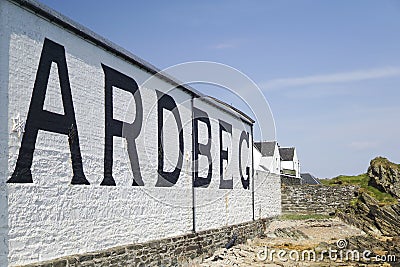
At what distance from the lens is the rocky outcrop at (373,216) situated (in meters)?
25.8

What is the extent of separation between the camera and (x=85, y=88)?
926 centimetres

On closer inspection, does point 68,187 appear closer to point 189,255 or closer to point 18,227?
point 18,227

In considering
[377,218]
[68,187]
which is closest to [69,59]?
[68,187]

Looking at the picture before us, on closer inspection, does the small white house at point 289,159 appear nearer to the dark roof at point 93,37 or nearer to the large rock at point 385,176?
the large rock at point 385,176

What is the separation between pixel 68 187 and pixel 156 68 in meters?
4.77

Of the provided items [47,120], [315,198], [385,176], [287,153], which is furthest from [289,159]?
[47,120]

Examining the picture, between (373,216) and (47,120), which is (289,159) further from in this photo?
(47,120)

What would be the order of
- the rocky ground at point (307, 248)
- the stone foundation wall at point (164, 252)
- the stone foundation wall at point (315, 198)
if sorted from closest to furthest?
the stone foundation wall at point (164, 252), the rocky ground at point (307, 248), the stone foundation wall at point (315, 198)

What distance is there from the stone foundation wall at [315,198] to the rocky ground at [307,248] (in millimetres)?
3686

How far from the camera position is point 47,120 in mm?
8094

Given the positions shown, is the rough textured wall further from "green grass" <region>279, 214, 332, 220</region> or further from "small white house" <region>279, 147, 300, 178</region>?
"small white house" <region>279, 147, 300, 178</region>

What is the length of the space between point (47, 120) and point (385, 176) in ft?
88.0

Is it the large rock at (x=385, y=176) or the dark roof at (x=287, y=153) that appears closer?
the large rock at (x=385, y=176)

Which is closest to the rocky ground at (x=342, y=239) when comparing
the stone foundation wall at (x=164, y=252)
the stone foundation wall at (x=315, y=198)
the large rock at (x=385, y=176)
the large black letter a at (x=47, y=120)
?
the large rock at (x=385, y=176)
